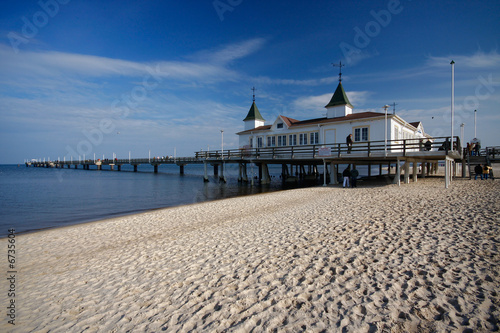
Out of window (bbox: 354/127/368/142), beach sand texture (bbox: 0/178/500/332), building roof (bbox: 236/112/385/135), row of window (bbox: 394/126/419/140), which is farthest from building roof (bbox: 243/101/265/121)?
beach sand texture (bbox: 0/178/500/332)

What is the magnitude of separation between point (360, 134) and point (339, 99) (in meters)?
7.15

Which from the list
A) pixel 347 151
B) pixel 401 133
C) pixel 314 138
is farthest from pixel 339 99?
pixel 347 151

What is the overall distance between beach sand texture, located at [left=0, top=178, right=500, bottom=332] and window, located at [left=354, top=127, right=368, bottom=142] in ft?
47.3

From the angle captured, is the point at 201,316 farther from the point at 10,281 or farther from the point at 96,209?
the point at 96,209

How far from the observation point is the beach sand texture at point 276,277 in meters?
3.68

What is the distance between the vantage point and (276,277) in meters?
4.91

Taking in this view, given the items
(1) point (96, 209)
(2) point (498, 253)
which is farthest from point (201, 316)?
(1) point (96, 209)

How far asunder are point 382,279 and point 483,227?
5096 mm

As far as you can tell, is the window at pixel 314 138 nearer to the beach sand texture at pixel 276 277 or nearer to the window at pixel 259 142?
the window at pixel 259 142

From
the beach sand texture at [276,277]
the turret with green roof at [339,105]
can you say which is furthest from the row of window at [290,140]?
the beach sand texture at [276,277]

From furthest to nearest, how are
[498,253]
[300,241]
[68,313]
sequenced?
[300,241] → [498,253] → [68,313]

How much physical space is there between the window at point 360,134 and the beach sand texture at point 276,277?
14427 millimetres

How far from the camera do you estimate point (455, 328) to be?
10.8ft

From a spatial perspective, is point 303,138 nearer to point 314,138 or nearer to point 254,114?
point 314,138
